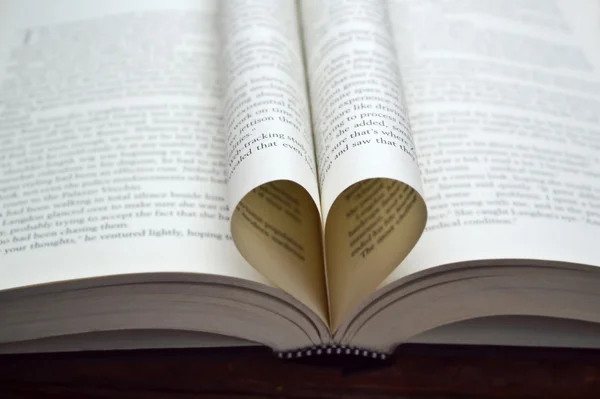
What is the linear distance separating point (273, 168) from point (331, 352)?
0.43 feet

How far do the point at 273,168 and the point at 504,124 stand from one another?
0.19 metres

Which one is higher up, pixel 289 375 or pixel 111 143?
pixel 111 143

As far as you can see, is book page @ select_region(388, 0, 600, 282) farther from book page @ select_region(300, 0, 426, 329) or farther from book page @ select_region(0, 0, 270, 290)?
book page @ select_region(0, 0, 270, 290)

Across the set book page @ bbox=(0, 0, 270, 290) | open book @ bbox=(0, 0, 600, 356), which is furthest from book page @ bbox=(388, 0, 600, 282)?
book page @ bbox=(0, 0, 270, 290)

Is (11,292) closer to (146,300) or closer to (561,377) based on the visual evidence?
(146,300)

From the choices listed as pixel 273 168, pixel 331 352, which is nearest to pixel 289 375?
pixel 331 352

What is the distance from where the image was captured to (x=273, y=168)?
14.7 inches

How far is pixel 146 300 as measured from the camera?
392 millimetres

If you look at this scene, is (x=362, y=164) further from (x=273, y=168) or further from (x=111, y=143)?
(x=111, y=143)

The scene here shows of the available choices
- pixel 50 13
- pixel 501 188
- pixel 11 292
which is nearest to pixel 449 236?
pixel 501 188

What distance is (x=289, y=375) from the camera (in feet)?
1.40

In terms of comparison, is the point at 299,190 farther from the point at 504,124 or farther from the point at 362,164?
the point at 504,124

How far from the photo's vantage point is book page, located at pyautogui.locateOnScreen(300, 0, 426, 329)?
0.37 m

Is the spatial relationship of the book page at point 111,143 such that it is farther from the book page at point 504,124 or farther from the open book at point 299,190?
the book page at point 504,124
